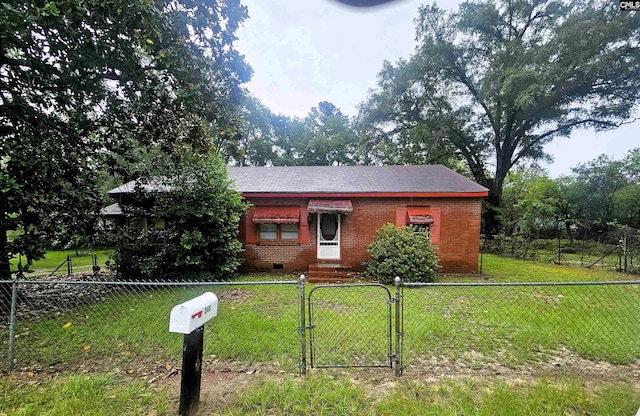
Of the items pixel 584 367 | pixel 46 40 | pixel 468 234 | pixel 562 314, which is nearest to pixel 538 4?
pixel 468 234

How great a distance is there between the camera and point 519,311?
5469 mm

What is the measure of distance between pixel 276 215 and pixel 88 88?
606 cm

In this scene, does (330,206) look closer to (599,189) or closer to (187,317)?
(187,317)

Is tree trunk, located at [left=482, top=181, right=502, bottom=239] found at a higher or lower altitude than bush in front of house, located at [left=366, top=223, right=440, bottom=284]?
higher

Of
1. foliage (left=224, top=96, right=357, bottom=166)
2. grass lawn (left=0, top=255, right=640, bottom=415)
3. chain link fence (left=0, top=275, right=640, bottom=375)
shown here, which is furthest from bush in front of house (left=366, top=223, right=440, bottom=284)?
foliage (left=224, top=96, right=357, bottom=166)

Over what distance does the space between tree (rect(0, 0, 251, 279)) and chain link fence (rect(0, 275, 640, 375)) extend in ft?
6.27

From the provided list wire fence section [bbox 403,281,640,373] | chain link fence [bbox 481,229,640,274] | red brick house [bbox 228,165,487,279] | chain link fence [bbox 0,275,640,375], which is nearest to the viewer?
chain link fence [bbox 0,275,640,375]

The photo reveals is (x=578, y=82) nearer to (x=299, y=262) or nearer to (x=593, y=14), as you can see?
(x=593, y=14)

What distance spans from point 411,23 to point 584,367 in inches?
857

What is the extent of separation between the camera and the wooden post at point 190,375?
253 cm

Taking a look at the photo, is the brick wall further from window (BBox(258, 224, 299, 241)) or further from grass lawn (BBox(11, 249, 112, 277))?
grass lawn (BBox(11, 249, 112, 277))

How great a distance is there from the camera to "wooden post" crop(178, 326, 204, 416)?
2.53 meters

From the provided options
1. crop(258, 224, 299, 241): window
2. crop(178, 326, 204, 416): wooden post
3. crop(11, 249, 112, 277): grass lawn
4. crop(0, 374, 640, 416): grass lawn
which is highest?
crop(258, 224, 299, 241): window

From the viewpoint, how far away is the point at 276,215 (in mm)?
9938
